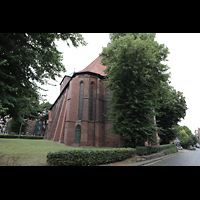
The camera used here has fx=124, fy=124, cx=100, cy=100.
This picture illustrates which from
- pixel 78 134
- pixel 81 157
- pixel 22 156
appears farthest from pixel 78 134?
pixel 81 157

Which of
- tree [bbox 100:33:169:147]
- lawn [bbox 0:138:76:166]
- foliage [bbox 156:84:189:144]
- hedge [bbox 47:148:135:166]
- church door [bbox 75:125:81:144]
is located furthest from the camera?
foliage [bbox 156:84:189:144]

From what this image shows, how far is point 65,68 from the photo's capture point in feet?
31.3

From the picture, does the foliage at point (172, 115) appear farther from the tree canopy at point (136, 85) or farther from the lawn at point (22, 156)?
the lawn at point (22, 156)

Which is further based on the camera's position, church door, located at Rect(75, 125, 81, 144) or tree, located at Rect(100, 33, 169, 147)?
church door, located at Rect(75, 125, 81, 144)

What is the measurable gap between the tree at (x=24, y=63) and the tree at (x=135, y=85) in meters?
6.06

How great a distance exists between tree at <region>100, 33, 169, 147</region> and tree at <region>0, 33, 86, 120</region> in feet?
19.9

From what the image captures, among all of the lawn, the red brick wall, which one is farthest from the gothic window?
the lawn

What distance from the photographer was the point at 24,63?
24.0 ft

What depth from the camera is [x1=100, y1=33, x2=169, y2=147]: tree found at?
12227 mm

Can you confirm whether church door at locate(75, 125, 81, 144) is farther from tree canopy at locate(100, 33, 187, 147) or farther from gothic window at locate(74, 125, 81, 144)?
tree canopy at locate(100, 33, 187, 147)

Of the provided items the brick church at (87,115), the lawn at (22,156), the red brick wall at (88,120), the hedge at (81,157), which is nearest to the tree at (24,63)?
the lawn at (22,156)
